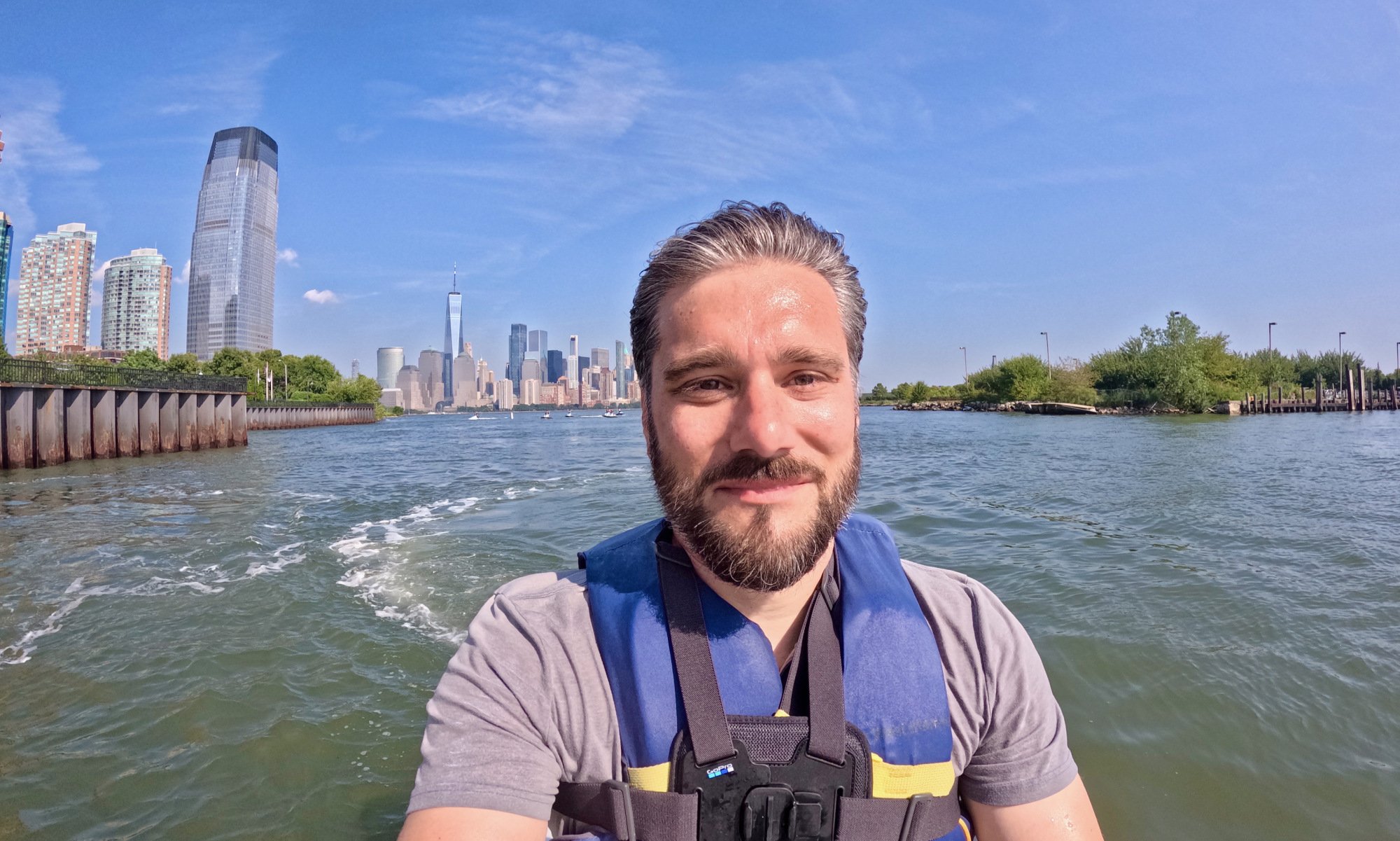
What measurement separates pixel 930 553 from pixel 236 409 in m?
42.4

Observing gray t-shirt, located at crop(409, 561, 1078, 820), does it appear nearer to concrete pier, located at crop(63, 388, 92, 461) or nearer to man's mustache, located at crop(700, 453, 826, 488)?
man's mustache, located at crop(700, 453, 826, 488)

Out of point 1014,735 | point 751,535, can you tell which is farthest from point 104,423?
point 1014,735

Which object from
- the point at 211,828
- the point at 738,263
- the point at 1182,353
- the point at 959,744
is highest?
the point at 1182,353

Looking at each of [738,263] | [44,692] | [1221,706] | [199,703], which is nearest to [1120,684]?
[1221,706]

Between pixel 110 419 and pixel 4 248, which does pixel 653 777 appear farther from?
pixel 4 248

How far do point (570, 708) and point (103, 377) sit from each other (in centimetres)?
3746

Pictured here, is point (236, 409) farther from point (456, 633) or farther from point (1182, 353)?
point (1182, 353)

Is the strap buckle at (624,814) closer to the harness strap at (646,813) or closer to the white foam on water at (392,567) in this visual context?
the harness strap at (646,813)

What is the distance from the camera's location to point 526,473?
837 inches

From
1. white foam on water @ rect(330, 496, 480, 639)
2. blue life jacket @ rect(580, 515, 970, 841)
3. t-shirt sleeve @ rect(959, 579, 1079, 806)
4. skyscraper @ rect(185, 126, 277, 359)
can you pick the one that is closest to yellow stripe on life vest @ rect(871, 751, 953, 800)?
blue life jacket @ rect(580, 515, 970, 841)

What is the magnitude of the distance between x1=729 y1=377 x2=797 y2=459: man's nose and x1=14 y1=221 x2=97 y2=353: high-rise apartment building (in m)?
191

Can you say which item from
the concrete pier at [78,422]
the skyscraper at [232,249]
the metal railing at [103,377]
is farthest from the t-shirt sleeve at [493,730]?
the skyscraper at [232,249]

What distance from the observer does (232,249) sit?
18812cm

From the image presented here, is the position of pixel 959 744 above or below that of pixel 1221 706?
above
